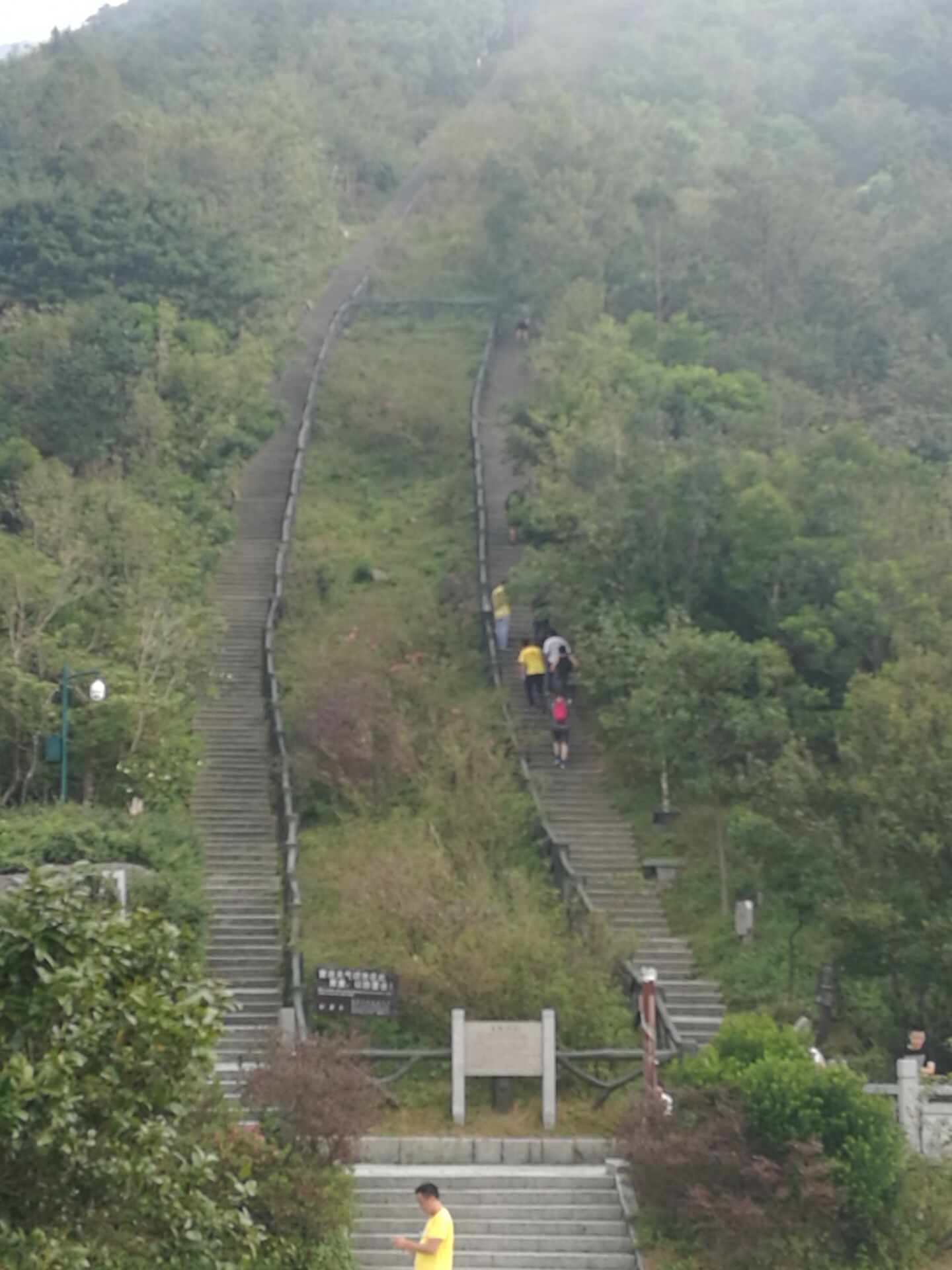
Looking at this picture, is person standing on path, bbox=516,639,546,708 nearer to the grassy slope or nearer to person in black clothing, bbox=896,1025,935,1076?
the grassy slope

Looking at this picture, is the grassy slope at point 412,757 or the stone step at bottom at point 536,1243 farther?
the grassy slope at point 412,757

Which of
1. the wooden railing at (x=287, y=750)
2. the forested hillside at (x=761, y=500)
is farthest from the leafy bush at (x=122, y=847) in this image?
the forested hillside at (x=761, y=500)

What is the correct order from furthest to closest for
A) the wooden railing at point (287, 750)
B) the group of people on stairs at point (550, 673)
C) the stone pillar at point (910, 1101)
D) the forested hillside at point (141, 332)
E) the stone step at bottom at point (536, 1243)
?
the group of people on stairs at point (550, 673) < the forested hillside at point (141, 332) < the wooden railing at point (287, 750) < the stone pillar at point (910, 1101) < the stone step at bottom at point (536, 1243)

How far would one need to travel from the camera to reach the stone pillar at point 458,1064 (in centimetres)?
2120

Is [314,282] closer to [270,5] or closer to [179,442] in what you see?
[179,442]

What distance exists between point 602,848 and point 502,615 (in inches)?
300

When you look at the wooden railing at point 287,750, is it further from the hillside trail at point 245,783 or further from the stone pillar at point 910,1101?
the stone pillar at point 910,1101

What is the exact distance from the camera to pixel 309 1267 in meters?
17.5

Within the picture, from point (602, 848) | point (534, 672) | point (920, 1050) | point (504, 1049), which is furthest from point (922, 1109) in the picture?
point (534, 672)

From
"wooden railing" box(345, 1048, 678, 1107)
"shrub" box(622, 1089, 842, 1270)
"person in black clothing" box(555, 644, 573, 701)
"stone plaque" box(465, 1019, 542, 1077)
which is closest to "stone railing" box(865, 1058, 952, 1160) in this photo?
"shrub" box(622, 1089, 842, 1270)

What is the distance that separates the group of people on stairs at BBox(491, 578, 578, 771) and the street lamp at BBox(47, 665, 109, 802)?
22.8 ft

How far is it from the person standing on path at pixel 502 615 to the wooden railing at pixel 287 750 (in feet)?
12.7

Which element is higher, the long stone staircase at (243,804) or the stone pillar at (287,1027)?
the long stone staircase at (243,804)

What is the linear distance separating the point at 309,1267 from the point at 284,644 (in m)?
19.7
